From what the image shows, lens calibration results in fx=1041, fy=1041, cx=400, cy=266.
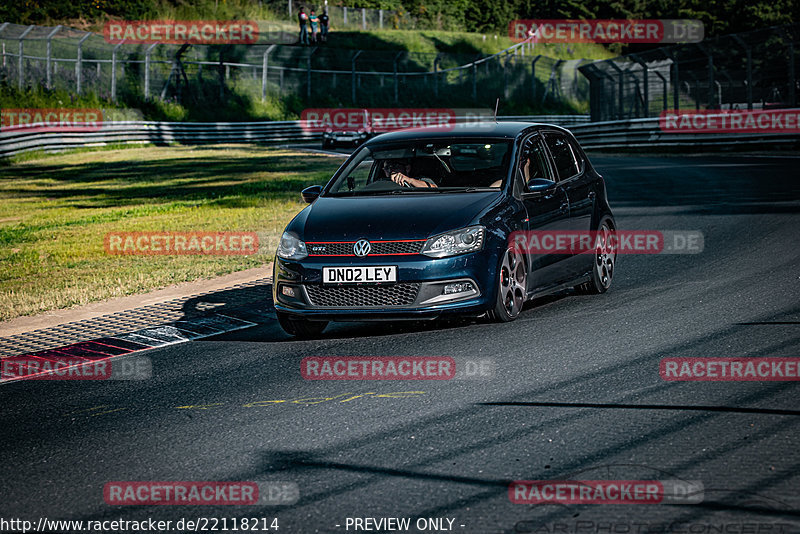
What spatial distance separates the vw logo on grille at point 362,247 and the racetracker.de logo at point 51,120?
2853 cm

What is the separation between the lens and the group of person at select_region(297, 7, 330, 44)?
58591mm

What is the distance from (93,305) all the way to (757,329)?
650 cm

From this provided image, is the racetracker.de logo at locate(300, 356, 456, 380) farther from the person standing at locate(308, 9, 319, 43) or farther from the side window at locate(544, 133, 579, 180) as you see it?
the person standing at locate(308, 9, 319, 43)

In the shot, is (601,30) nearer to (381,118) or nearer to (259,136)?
(381,118)

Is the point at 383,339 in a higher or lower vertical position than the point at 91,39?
lower

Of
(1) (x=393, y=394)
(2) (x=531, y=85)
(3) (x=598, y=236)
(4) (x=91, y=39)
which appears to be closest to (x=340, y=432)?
(1) (x=393, y=394)

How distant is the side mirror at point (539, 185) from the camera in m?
8.96

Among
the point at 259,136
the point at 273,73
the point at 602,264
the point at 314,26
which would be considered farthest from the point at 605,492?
the point at 314,26

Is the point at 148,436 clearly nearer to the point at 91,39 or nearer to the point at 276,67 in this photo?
the point at 91,39

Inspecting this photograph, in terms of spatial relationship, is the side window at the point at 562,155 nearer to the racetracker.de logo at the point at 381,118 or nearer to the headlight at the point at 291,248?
the headlight at the point at 291,248

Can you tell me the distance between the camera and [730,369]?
6.60 m

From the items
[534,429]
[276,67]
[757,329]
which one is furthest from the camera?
[276,67]

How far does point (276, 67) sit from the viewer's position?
5159cm

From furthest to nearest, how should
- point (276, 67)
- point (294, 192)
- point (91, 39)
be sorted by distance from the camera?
point (276, 67), point (91, 39), point (294, 192)
